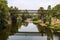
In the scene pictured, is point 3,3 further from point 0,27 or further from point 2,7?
point 0,27

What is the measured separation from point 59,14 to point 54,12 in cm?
412

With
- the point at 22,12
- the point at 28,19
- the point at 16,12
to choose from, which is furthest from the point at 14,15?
the point at 28,19

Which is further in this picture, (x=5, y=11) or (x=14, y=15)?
(x=14, y=15)

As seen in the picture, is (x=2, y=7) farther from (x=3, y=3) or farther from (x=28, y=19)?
(x=28, y=19)

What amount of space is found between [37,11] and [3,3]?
115 ft

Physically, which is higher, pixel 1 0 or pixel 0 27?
pixel 1 0

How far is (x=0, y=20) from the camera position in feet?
101

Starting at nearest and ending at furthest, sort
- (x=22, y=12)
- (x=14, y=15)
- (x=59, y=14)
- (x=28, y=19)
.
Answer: (x=59, y=14)
(x=14, y=15)
(x=22, y=12)
(x=28, y=19)

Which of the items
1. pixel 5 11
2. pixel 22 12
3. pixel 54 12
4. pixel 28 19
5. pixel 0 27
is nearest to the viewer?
pixel 0 27

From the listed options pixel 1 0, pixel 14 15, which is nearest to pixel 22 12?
pixel 14 15

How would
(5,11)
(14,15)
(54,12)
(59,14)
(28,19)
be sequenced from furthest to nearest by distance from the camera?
(28,19) < (14,15) < (54,12) < (59,14) < (5,11)

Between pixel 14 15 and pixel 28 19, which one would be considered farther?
pixel 28 19

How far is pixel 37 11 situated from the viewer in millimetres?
67000

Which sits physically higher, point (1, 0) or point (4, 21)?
point (1, 0)
